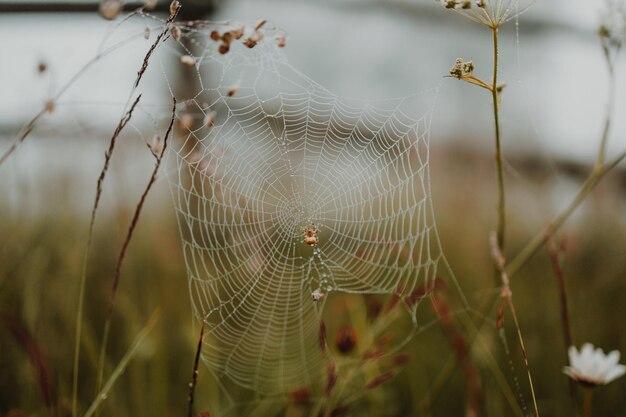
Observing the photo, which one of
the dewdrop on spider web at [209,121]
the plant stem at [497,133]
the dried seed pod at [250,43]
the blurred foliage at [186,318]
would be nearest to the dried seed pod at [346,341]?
the blurred foliage at [186,318]

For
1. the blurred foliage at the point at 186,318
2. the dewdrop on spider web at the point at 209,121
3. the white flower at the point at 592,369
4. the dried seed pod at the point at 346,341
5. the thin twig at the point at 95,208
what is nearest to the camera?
the thin twig at the point at 95,208

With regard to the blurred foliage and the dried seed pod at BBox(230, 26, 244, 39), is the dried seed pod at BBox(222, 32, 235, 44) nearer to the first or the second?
the dried seed pod at BBox(230, 26, 244, 39)

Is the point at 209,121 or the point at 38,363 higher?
the point at 209,121

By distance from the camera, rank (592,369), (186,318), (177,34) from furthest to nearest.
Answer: (186,318) < (592,369) < (177,34)

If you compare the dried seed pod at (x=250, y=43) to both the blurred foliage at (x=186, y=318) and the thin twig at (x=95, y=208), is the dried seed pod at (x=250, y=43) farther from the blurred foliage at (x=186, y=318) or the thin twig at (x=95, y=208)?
the blurred foliage at (x=186, y=318)

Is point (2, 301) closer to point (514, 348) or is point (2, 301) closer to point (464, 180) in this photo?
point (514, 348)

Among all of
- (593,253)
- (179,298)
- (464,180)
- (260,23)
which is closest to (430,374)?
(179,298)

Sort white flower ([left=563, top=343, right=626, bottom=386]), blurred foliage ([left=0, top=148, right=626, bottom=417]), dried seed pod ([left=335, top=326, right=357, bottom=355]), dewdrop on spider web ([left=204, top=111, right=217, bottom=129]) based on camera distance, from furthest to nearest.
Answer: blurred foliage ([left=0, top=148, right=626, bottom=417]) < dried seed pod ([left=335, top=326, right=357, bottom=355]) < white flower ([left=563, top=343, right=626, bottom=386]) < dewdrop on spider web ([left=204, top=111, right=217, bottom=129])

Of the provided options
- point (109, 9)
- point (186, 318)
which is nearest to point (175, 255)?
point (186, 318)

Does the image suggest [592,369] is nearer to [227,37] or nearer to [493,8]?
[493,8]

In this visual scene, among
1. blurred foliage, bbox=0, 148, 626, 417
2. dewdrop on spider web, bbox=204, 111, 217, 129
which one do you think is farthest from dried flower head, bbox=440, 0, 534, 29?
blurred foliage, bbox=0, 148, 626, 417

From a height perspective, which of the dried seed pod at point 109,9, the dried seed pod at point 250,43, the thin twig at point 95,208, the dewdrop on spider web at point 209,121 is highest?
the dried seed pod at point 109,9
